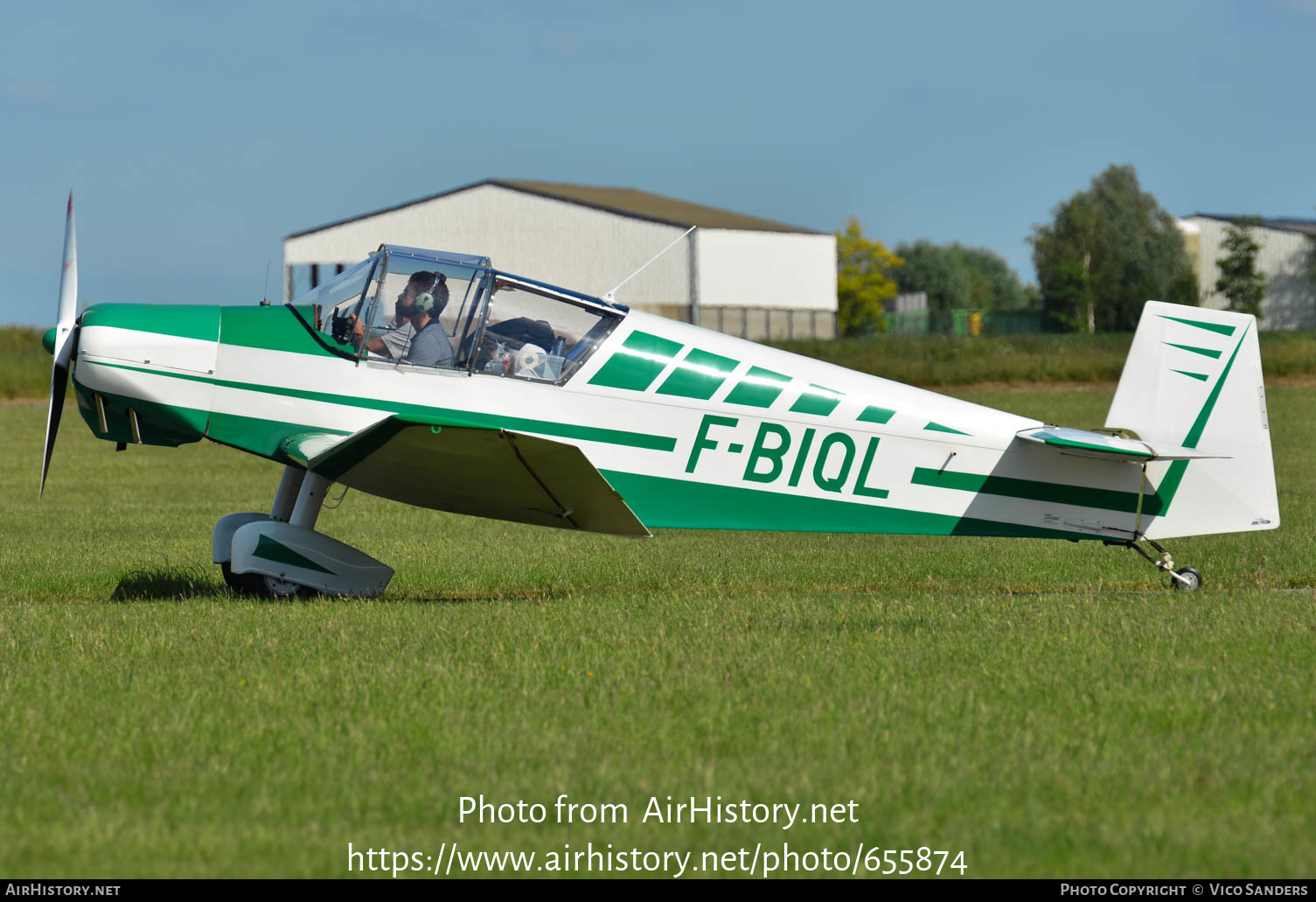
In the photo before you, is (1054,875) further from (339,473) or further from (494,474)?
(339,473)

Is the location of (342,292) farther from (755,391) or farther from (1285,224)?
(1285,224)

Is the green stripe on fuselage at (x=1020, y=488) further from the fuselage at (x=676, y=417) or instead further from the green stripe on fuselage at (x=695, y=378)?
the green stripe on fuselage at (x=695, y=378)

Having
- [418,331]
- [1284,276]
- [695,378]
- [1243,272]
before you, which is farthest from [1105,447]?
[1284,276]

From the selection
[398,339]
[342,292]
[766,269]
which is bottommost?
[398,339]

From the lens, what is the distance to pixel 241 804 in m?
4.36

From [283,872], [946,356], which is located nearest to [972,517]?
[283,872]

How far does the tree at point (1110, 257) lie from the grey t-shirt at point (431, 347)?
73.8 metres

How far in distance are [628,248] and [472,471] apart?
1958 inches

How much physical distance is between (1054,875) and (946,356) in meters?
40.2

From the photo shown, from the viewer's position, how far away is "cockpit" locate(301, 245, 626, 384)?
8.45m

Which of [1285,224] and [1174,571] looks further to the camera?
[1285,224]

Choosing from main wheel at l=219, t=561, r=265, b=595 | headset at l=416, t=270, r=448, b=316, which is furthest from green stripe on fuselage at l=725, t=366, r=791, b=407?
main wheel at l=219, t=561, r=265, b=595

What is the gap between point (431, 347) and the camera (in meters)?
8.45

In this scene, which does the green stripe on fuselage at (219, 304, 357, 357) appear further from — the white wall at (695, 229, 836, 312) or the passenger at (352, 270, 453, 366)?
the white wall at (695, 229, 836, 312)
